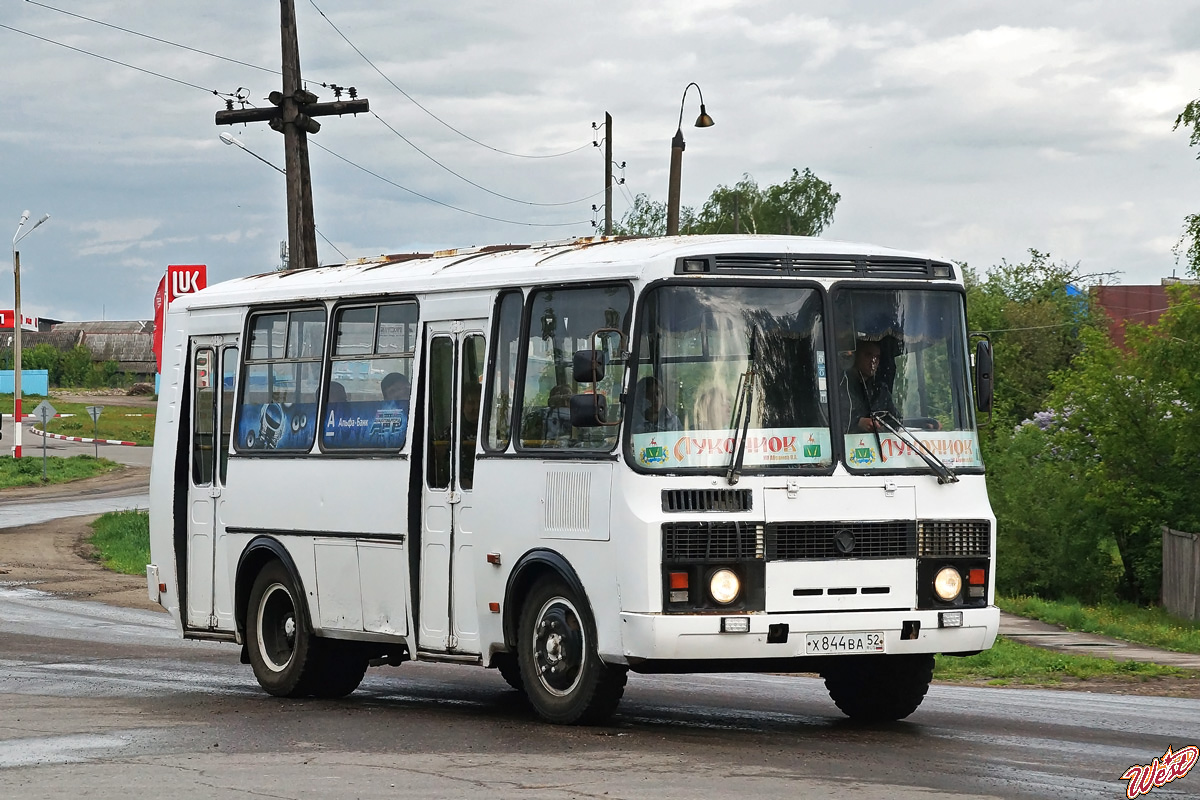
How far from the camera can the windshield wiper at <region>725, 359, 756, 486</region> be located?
33.1ft

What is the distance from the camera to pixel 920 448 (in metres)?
10.6

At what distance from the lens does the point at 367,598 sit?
493 inches

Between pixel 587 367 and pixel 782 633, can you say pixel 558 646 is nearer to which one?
pixel 782 633

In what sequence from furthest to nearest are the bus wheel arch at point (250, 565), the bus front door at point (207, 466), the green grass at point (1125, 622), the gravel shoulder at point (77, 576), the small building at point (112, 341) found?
the small building at point (112, 341) < the green grass at point (1125, 622) < the gravel shoulder at point (77, 576) < the bus front door at point (207, 466) < the bus wheel arch at point (250, 565)

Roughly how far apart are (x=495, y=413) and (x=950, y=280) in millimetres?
2947

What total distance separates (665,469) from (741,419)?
55 centimetres

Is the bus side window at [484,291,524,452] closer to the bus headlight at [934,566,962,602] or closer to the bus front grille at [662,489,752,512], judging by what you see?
the bus front grille at [662,489,752,512]

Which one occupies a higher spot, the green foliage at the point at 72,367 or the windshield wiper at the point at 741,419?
→ the green foliage at the point at 72,367

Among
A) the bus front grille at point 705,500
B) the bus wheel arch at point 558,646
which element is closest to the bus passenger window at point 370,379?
the bus wheel arch at point 558,646

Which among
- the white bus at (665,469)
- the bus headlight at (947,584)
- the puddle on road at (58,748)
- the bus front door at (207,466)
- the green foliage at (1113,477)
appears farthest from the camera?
the green foliage at (1113,477)

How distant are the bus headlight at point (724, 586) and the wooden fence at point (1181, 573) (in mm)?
27540

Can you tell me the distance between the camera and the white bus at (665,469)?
1008 cm

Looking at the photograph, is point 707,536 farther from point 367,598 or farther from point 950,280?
point 367,598

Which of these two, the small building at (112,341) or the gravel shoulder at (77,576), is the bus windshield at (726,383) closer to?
the gravel shoulder at (77,576)
